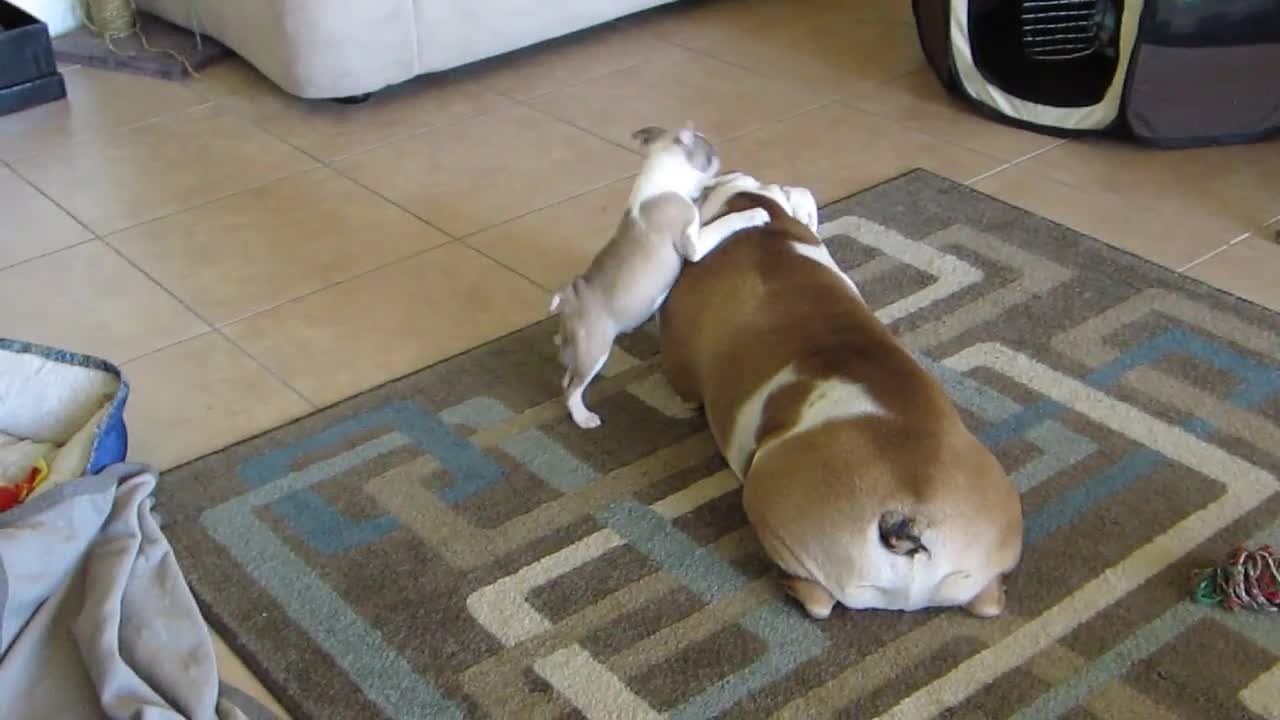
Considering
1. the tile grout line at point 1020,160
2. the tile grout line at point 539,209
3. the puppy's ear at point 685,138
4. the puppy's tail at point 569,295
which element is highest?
the puppy's ear at point 685,138

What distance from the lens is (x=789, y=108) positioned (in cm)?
298

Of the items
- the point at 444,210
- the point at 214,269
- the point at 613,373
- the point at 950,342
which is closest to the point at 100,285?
the point at 214,269

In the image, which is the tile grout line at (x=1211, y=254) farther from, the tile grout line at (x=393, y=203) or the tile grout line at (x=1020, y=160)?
the tile grout line at (x=393, y=203)

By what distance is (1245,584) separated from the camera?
162 cm

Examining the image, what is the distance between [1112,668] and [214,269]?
1578mm

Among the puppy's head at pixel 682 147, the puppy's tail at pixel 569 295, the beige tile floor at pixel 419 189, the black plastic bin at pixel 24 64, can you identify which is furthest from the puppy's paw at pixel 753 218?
the black plastic bin at pixel 24 64

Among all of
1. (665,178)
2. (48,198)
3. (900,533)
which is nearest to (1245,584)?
(900,533)

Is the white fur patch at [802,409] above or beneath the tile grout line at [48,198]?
above

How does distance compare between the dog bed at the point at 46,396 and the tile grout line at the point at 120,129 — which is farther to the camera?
the tile grout line at the point at 120,129

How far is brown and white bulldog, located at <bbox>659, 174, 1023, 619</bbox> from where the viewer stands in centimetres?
152

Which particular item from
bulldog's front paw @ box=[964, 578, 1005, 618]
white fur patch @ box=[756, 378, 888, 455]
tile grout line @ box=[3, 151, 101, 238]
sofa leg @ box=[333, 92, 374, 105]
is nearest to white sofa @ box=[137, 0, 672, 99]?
sofa leg @ box=[333, 92, 374, 105]

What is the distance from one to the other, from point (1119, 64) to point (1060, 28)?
0.26m

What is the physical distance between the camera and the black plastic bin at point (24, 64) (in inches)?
116

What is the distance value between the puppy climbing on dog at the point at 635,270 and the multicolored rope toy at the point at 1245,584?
72cm
